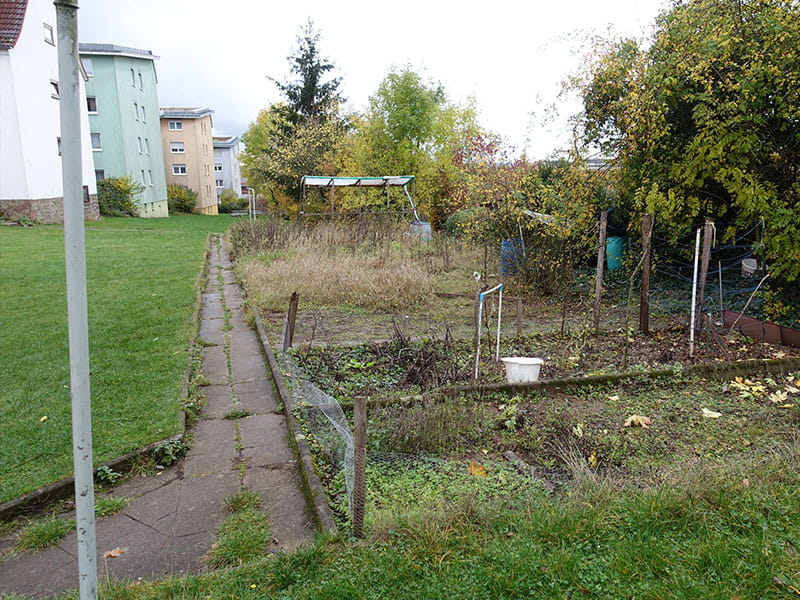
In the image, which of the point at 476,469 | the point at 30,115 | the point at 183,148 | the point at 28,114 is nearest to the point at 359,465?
the point at 476,469

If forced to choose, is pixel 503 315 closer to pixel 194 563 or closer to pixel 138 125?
pixel 194 563

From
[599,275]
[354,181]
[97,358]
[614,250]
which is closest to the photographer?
[97,358]

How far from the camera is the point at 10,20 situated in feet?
65.4

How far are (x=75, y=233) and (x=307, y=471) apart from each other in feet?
7.38

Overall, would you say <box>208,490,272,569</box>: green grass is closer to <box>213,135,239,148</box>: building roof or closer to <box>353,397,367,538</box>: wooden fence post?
<box>353,397,367,538</box>: wooden fence post

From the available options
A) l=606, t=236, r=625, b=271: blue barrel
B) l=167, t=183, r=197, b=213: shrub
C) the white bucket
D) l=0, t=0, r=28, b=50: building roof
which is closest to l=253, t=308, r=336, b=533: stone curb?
the white bucket

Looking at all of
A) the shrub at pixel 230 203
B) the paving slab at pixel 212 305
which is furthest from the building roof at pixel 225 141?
the paving slab at pixel 212 305

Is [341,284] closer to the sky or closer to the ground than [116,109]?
closer to the ground

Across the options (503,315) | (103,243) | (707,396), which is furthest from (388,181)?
(707,396)

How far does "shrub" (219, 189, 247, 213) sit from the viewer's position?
51375 mm

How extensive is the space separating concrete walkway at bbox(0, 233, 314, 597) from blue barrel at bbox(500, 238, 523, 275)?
18.7ft

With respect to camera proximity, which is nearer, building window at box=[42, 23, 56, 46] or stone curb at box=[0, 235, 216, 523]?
stone curb at box=[0, 235, 216, 523]

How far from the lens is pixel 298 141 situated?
85.5 feet

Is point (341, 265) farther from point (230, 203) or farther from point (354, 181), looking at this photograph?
point (230, 203)
